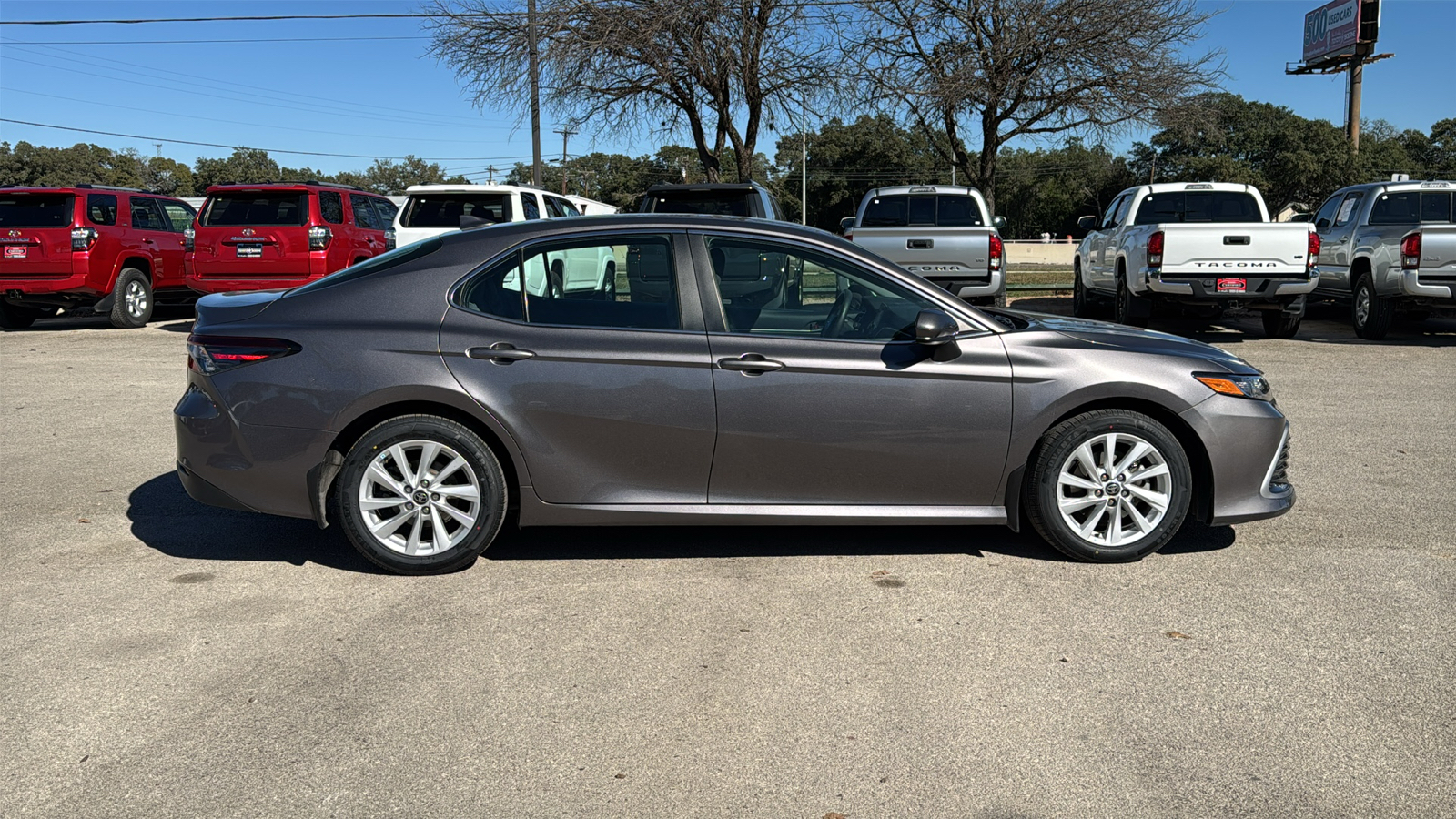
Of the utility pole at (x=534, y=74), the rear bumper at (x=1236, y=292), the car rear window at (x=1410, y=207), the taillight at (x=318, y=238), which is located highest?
the utility pole at (x=534, y=74)

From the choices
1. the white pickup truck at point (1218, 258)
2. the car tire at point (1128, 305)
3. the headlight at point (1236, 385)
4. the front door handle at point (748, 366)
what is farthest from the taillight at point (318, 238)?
the headlight at point (1236, 385)

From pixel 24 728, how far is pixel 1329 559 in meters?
5.16

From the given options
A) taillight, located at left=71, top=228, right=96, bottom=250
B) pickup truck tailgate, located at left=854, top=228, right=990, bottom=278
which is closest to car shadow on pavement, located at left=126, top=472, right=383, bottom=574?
pickup truck tailgate, located at left=854, top=228, right=990, bottom=278

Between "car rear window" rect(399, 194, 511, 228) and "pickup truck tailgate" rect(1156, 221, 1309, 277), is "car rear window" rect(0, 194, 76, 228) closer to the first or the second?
"car rear window" rect(399, 194, 511, 228)

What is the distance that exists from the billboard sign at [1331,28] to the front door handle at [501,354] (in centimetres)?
6875

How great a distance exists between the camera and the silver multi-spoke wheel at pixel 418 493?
5062 mm

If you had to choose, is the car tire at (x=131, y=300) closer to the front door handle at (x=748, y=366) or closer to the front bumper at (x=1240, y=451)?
the front door handle at (x=748, y=366)

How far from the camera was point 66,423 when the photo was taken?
8.91 meters

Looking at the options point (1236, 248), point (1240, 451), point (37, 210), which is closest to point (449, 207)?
point (37, 210)

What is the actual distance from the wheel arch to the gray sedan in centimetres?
1

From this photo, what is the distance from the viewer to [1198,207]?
51.2ft

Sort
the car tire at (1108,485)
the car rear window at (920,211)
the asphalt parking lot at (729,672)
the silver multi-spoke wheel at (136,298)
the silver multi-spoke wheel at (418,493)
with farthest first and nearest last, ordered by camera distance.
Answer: the silver multi-spoke wheel at (136,298) → the car rear window at (920,211) → the car tire at (1108,485) → the silver multi-spoke wheel at (418,493) → the asphalt parking lot at (729,672)

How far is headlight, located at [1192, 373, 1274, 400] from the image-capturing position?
527cm

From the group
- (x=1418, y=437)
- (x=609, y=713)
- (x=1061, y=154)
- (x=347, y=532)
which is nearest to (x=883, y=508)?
(x=609, y=713)
